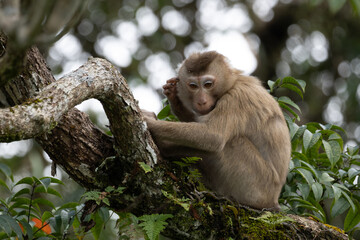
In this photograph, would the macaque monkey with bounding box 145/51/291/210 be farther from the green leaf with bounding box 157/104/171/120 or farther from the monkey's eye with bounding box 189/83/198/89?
the green leaf with bounding box 157/104/171/120

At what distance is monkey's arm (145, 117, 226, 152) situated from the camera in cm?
488

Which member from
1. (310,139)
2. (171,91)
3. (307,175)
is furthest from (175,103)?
(307,175)

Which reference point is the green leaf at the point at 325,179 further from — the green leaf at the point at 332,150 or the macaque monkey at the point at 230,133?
the macaque monkey at the point at 230,133

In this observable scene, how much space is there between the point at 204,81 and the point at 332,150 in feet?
6.23

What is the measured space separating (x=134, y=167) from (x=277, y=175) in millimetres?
2043

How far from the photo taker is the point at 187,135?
5062 millimetres

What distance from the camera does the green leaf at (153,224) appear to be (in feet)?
13.1

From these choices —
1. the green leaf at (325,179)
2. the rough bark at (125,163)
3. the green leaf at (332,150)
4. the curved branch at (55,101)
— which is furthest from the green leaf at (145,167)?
the green leaf at (332,150)

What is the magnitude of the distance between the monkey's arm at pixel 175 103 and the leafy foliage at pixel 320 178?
4.02 ft

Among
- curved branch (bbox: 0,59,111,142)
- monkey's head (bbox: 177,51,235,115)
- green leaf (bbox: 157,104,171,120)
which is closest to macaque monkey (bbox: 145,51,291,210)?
monkey's head (bbox: 177,51,235,115)

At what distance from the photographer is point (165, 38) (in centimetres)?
1260

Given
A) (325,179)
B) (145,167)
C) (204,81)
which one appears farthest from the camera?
(204,81)

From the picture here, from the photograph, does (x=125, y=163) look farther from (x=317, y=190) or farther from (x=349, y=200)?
(x=349, y=200)

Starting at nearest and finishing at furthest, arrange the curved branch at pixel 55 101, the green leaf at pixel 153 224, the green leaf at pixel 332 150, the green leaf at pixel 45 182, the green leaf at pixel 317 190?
the curved branch at pixel 55 101, the green leaf at pixel 153 224, the green leaf at pixel 45 182, the green leaf at pixel 317 190, the green leaf at pixel 332 150
